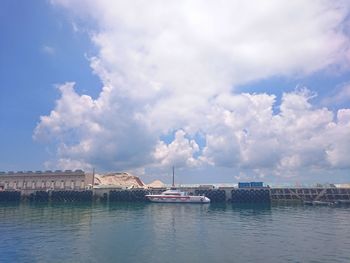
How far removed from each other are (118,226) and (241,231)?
2012 centimetres

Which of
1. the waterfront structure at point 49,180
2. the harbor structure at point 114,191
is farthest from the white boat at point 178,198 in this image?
the waterfront structure at point 49,180

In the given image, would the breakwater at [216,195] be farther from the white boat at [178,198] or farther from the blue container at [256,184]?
the white boat at [178,198]

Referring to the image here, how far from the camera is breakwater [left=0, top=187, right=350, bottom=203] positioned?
118688mm

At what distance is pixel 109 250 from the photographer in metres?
37.0

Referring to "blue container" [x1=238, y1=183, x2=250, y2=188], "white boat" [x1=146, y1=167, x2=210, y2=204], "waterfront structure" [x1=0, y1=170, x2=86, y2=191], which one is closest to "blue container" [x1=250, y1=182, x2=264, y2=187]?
"blue container" [x1=238, y1=183, x2=250, y2=188]

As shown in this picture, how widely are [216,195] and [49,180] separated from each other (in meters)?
71.4

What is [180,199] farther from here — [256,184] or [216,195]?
[256,184]

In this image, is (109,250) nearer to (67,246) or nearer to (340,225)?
(67,246)

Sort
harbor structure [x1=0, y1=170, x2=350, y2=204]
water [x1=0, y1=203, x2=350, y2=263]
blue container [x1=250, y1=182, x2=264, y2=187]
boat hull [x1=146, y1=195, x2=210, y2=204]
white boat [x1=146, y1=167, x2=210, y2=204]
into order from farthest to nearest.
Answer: blue container [x1=250, y1=182, x2=264, y2=187] < harbor structure [x1=0, y1=170, x2=350, y2=204] < white boat [x1=146, y1=167, x2=210, y2=204] < boat hull [x1=146, y1=195, x2=210, y2=204] < water [x1=0, y1=203, x2=350, y2=263]

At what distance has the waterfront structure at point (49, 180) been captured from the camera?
140625 millimetres

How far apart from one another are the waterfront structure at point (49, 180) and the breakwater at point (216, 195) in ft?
17.2

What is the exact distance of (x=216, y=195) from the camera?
12575 centimetres

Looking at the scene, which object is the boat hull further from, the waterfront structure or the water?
the water

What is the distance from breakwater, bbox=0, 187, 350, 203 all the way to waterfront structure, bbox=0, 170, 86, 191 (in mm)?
5246
